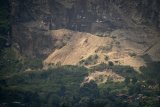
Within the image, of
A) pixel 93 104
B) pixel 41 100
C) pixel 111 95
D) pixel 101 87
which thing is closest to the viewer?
pixel 93 104

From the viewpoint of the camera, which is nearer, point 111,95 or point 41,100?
point 41,100

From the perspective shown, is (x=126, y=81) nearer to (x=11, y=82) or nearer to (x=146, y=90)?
(x=146, y=90)

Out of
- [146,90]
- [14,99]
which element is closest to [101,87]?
[146,90]

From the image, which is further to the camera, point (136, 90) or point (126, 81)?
point (126, 81)

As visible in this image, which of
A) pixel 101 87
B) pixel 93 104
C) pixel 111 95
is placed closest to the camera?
pixel 93 104

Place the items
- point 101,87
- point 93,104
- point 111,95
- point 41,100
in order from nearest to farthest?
point 93,104 → point 41,100 → point 111,95 → point 101,87

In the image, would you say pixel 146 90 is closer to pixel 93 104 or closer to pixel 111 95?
pixel 111 95

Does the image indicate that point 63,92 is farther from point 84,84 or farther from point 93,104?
point 93,104

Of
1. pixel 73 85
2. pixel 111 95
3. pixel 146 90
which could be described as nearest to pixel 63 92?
pixel 73 85
